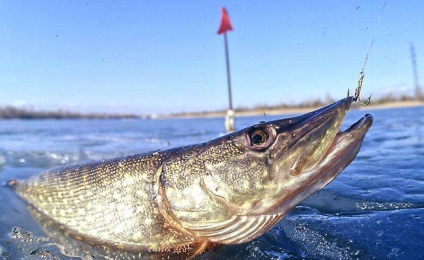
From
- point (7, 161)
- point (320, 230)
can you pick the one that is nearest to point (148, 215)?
point (320, 230)

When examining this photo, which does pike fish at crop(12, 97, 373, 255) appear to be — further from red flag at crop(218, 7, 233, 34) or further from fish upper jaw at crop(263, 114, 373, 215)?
red flag at crop(218, 7, 233, 34)

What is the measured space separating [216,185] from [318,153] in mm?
629

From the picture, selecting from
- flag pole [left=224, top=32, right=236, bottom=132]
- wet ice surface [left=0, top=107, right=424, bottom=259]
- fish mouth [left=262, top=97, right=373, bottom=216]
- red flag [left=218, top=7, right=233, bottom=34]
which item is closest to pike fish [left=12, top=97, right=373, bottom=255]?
fish mouth [left=262, top=97, right=373, bottom=216]

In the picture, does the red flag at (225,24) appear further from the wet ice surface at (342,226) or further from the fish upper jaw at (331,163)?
the fish upper jaw at (331,163)

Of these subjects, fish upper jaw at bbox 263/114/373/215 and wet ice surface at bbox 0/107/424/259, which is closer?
fish upper jaw at bbox 263/114/373/215

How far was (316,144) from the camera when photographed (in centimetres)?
199

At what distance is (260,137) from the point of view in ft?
7.12

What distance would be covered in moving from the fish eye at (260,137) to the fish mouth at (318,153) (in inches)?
5.3

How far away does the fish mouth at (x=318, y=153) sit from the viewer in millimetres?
1982

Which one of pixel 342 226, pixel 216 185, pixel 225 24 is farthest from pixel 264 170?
pixel 225 24

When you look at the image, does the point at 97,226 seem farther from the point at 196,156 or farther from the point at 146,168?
the point at 196,156

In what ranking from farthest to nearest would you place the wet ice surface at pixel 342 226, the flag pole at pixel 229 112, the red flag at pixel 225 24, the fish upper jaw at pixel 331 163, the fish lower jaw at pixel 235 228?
the red flag at pixel 225 24 < the flag pole at pixel 229 112 < the wet ice surface at pixel 342 226 < the fish lower jaw at pixel 235 228 < the fish upper jaw at pixel 331 163

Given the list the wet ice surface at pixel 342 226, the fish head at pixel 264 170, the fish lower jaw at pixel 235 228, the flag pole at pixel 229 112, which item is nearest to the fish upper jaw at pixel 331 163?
the fish head at pixel 264 170

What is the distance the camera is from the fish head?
78.5 inches
